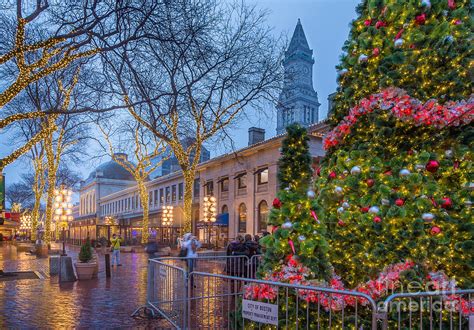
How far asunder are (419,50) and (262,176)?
3023cm

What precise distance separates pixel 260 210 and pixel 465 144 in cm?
3048

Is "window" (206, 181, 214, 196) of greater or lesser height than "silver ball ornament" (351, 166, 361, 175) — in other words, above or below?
above

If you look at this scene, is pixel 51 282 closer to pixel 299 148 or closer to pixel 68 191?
pixel 299 148

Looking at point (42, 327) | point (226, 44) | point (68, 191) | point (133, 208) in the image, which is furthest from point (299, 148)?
point (133, 208)

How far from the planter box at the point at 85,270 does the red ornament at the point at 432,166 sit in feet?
42.8

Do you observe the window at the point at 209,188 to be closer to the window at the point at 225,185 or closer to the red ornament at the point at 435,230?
the window at the point at 225,185

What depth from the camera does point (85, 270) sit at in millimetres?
16125

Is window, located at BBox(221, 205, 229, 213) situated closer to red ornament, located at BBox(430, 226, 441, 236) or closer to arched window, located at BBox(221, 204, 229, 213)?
arched window, located at BBox(221, 204, 229, 213)

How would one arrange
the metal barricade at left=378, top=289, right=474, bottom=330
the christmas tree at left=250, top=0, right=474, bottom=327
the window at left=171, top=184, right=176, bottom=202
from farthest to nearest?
the window at left=171, top=184, right=176, bottom=202, the christmas tree at left=250, top=0, right=474, bottom=327, the metal barricade at left=378, top=289, right=474, bottom=330

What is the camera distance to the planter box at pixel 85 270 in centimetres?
1605

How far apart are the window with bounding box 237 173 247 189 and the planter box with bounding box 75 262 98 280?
2374 cm

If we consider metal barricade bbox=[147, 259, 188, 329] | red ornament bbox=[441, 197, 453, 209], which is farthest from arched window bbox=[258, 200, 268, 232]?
red ornament bbox=[441, 197, 453, 209]

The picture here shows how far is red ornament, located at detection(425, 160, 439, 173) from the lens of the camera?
645cm

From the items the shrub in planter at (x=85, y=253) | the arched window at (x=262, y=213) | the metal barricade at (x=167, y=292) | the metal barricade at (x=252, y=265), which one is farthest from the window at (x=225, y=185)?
the metal barricade at (x=167, y=292)
